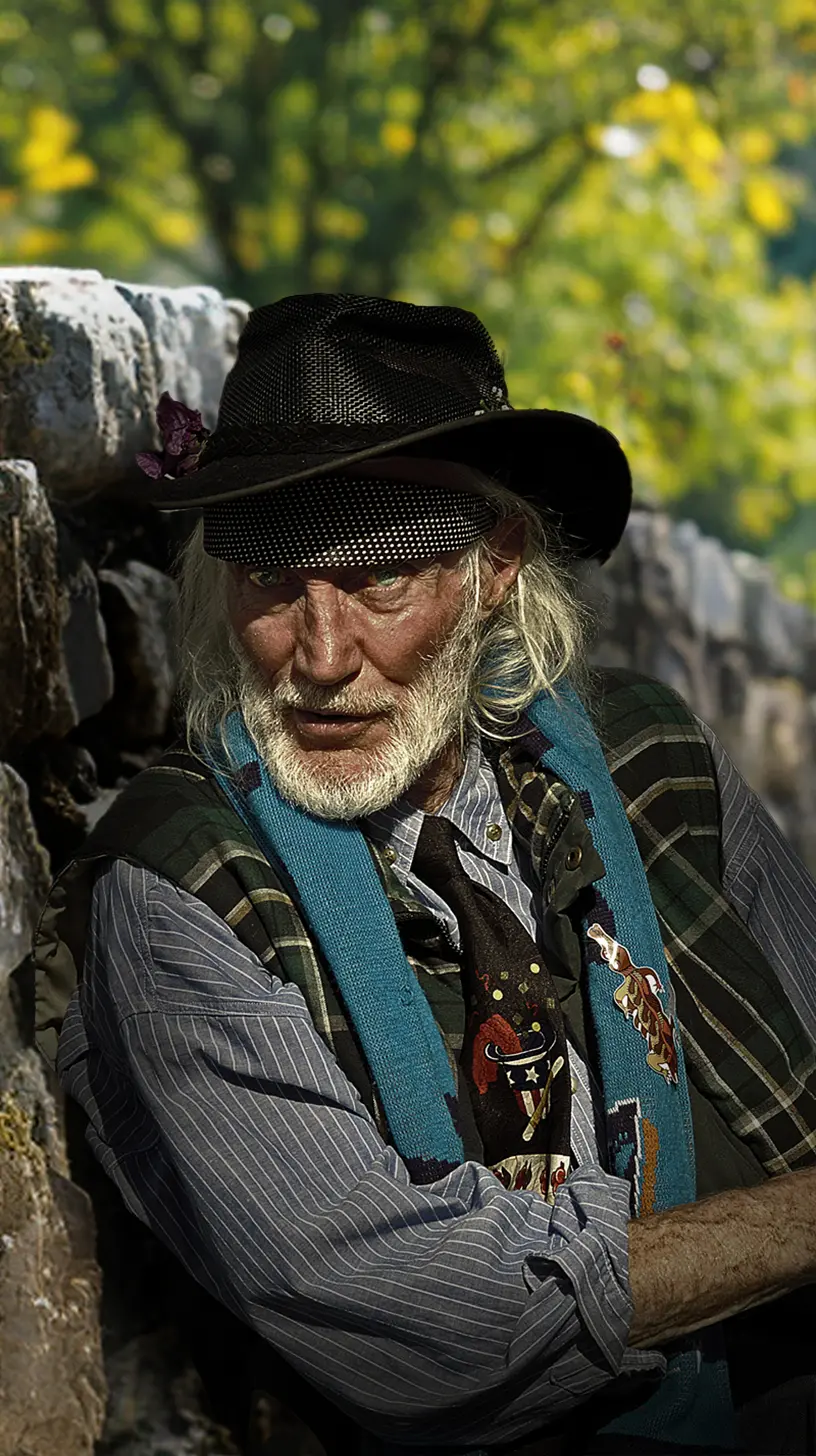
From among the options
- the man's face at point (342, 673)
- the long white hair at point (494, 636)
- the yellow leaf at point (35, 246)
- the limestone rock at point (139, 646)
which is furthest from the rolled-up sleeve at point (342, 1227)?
the yellow leaf at point (35, 246)

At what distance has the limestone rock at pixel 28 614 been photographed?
7.90 feet

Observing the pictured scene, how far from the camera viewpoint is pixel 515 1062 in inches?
87.4

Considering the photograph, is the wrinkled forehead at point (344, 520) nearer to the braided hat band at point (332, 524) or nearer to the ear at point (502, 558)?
the braided hat band at point (332, 524)

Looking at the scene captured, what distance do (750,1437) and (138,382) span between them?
2105 millimetres

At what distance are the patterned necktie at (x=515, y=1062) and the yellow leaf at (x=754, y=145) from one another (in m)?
4.23

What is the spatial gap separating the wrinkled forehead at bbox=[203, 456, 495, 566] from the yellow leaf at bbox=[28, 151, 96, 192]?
398cm

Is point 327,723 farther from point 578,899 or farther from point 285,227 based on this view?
point 285,227

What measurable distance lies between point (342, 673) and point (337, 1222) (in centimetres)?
75

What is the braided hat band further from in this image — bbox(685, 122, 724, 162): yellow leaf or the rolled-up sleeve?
bbox(685, 122, 724, 162): yellow leaf

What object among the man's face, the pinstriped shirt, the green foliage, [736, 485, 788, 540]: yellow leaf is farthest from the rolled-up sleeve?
[736, 485, 788, 540]: yellow leaf

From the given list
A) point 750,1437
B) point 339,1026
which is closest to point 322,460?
point 339,1026

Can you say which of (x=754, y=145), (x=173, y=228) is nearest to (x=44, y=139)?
(x=173, y=228)

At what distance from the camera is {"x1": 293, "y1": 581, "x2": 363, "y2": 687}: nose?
2.15 metres

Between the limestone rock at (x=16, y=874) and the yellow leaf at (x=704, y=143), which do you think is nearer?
the limestone rock at (x=16, y=874)
